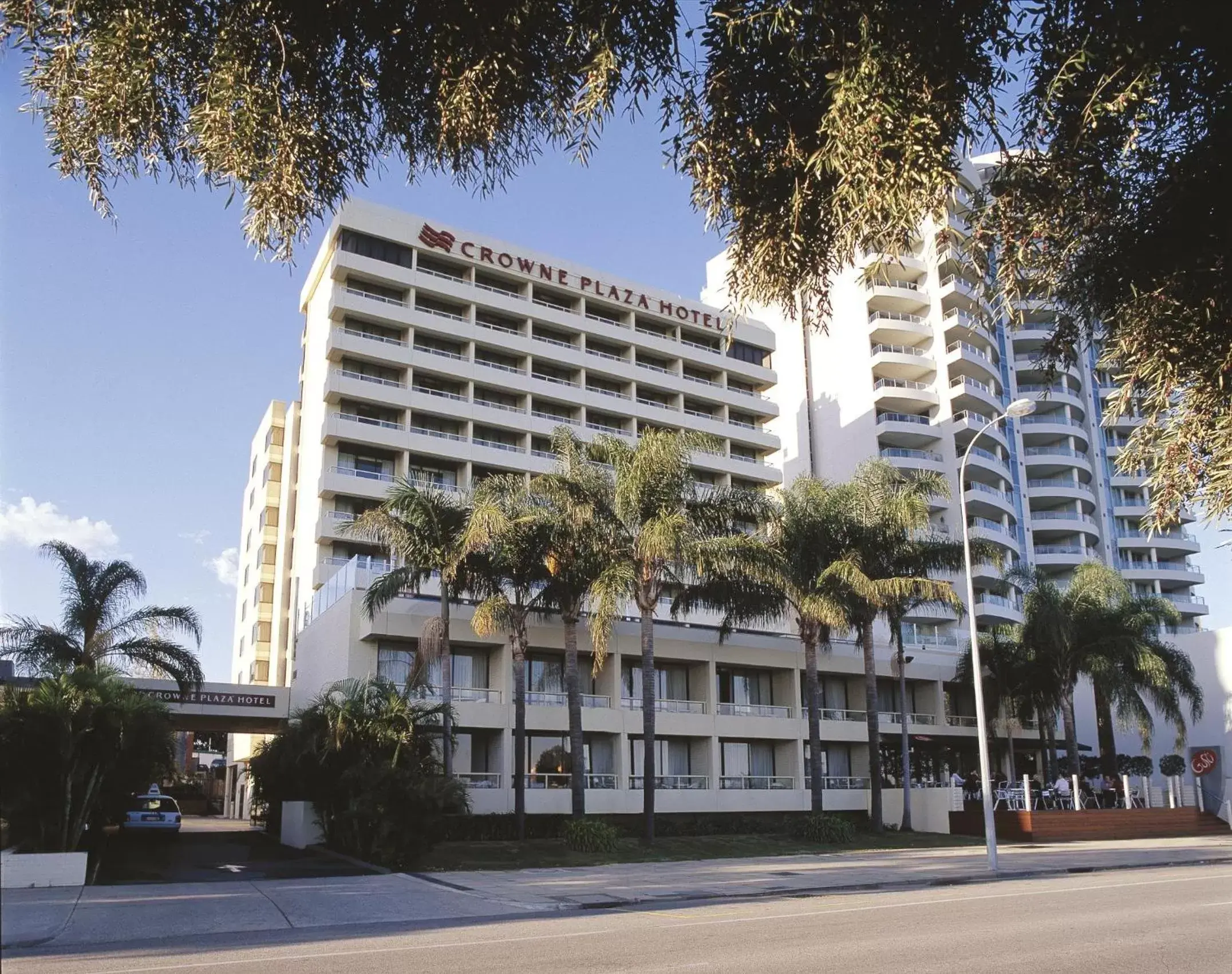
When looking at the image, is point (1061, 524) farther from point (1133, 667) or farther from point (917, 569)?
point (917, 569)

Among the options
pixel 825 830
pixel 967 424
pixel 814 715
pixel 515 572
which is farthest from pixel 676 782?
pixel 967 424

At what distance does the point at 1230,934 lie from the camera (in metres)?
12.1

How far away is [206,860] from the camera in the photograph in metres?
27.0

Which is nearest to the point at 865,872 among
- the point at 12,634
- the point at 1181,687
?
the point at 12,634

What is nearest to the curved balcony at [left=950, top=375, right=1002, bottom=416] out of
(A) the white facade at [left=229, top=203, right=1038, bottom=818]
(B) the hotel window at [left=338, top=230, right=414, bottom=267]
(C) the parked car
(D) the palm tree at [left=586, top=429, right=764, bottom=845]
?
(A) the white facade at [left=229, top=203, right=1038, bottom=818]

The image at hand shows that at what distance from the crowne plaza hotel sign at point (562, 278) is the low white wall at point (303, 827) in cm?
3747

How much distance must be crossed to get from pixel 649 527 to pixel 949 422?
49.7m

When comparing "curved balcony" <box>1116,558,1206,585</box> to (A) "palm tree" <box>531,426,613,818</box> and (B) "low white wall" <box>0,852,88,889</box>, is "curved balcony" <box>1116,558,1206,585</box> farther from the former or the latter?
(B) "low white wall" <box>0,852,88,889</box>

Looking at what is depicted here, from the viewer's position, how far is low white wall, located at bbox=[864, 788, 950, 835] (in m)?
38.5

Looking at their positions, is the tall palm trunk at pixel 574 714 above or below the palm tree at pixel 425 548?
below

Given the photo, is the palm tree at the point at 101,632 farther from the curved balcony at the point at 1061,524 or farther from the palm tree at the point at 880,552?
the curved balcony at the point at 1061,524

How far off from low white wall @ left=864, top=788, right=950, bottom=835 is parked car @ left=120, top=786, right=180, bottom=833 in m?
24.6

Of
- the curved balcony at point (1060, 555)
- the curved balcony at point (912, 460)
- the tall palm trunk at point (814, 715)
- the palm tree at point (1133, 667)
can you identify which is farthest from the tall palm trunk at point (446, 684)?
the curved balcony at point (1060, 555)

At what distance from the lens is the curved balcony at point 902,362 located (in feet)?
244
